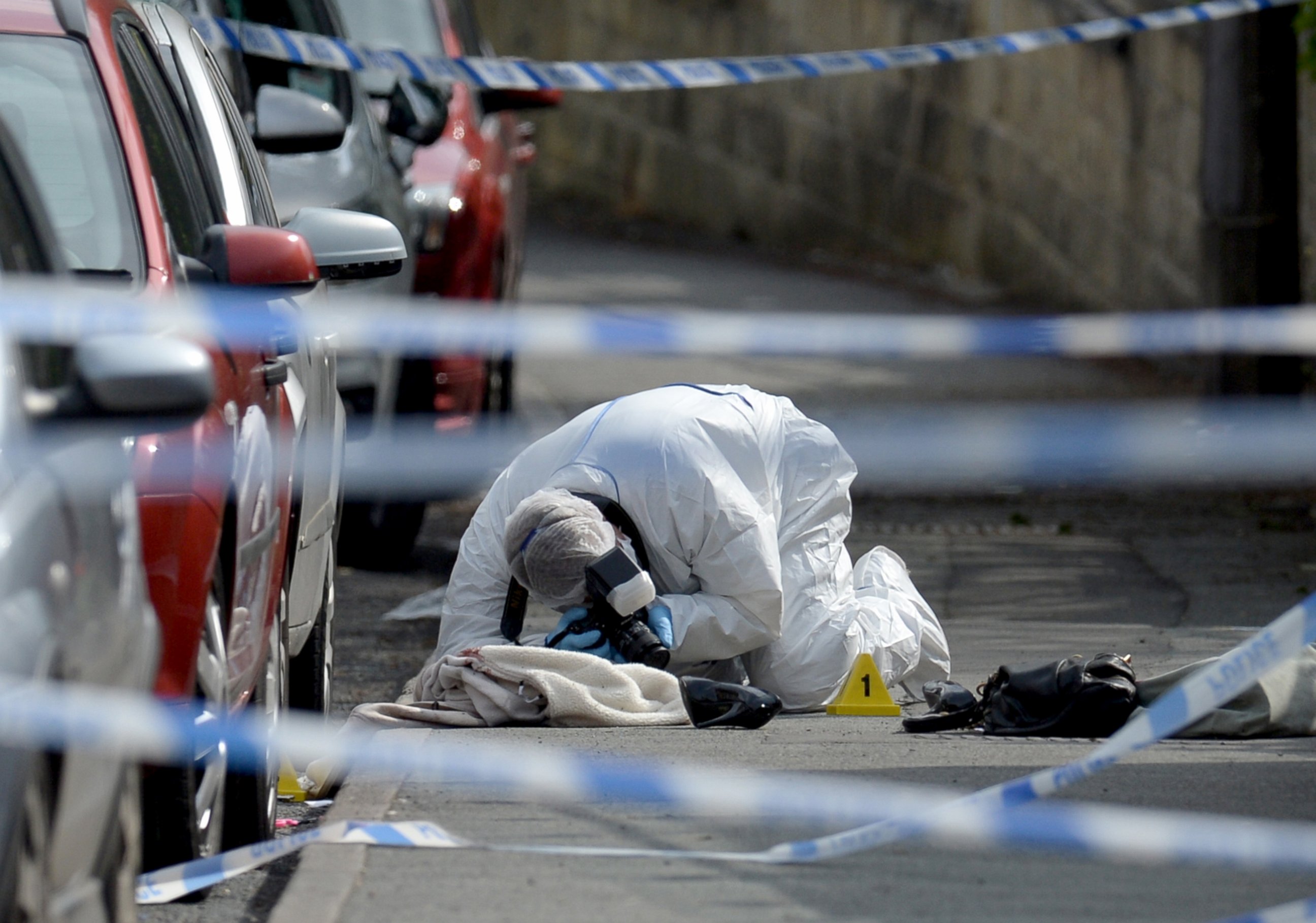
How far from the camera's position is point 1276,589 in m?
8.02

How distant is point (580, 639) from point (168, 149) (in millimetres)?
1746

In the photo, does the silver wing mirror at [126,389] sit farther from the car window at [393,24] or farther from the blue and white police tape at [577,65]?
the car window at [393,24]

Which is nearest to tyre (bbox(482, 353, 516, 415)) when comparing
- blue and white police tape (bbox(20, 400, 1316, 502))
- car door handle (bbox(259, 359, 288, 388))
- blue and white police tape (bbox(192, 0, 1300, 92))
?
blue and white police tape (bbox(20, 400, 1316, 502))

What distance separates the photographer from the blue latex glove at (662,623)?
5.75 metres

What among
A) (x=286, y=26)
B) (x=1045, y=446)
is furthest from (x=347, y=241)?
(x=1045, y=446)

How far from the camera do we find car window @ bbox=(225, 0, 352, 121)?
344 inches

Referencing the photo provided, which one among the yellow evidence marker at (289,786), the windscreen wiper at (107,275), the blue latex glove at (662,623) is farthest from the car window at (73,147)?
the blue latex glove at (662,623)

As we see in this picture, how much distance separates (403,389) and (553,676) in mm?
3012

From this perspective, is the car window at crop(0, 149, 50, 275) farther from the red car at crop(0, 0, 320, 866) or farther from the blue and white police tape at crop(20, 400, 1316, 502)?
the blue and white police tape at crop(20, 400, 1316, 502)

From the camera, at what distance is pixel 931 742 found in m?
5.57

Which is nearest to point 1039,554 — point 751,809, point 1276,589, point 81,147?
point 1276,589

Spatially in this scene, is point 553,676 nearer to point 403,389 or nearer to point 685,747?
point 685,747

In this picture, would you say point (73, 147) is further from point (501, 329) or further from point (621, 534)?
point (621, 534)

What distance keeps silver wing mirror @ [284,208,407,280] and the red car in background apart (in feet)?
9.72
